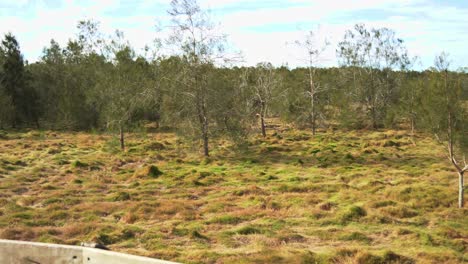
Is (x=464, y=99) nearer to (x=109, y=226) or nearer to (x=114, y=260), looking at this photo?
(x=109, y=226)

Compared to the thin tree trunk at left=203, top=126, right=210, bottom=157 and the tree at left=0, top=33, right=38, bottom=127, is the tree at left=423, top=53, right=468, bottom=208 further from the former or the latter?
the tree at left=0, top=33, right=38, bottom=127

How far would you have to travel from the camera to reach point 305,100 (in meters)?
45.6

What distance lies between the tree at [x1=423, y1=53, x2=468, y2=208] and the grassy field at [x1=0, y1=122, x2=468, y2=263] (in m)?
2.04

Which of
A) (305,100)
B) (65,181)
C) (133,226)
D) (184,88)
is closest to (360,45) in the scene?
(305,100)

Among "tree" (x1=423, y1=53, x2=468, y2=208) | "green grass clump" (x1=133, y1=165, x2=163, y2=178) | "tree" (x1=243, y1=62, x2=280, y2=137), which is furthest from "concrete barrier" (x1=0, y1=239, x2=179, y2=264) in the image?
"tree" (x1=243, y1=62, x2=280, y2=137)

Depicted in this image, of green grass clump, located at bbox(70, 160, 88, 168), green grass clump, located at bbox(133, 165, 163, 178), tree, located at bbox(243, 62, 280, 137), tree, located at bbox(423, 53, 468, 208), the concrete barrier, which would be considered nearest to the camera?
the concrete barrier

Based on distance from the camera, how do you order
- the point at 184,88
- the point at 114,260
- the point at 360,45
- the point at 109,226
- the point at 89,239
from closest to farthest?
1. the point at 114,260
2. the point at 89,239
3. the point at 109,226
4. the point at 184,88
5. the point at 360,45

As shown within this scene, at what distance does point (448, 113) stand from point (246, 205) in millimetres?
7986

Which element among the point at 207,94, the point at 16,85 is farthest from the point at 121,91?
the point at 16,85

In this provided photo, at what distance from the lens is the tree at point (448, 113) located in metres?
15.6

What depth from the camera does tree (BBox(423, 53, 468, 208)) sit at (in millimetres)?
15633

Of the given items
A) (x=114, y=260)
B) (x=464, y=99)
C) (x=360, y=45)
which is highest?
(x=360, y=45)

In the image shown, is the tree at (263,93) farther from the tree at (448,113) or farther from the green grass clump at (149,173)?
the tree at (448,113)

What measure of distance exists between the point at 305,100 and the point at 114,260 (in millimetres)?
41761
